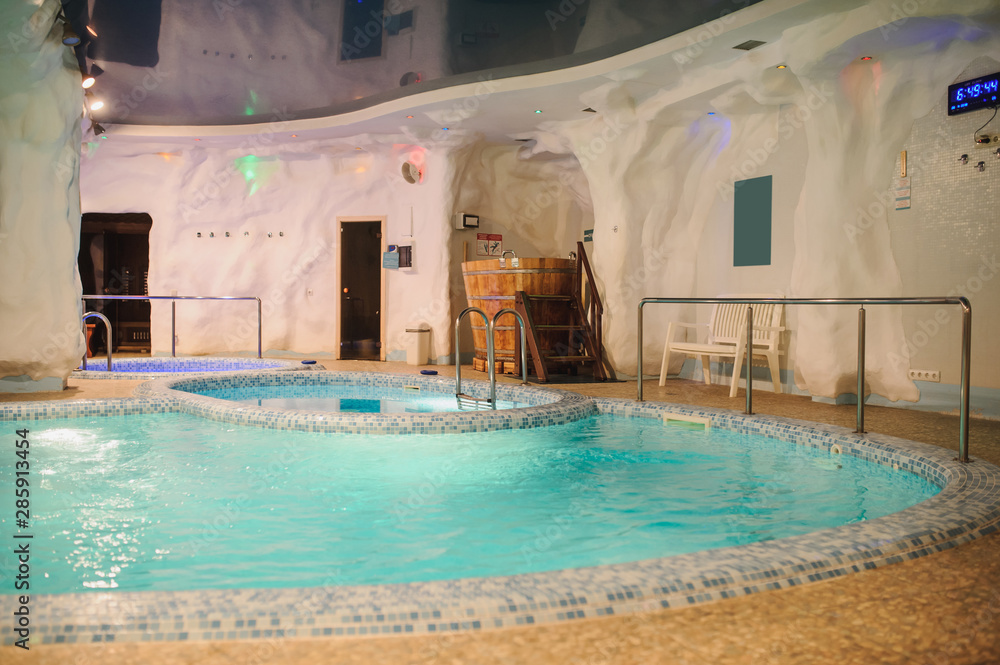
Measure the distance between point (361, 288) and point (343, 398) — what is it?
15.4ft

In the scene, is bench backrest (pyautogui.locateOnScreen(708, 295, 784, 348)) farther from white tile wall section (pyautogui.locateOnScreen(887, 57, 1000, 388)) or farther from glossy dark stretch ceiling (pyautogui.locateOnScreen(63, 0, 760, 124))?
glossy dark stretch ceiling (pyautogui.locateOnScreen(63, 0, 760, 124))

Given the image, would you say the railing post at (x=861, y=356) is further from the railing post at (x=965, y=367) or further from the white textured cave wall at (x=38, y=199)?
the white textured cave wall at (x=38, y=199)

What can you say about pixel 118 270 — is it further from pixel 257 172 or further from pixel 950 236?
pixel 950 236

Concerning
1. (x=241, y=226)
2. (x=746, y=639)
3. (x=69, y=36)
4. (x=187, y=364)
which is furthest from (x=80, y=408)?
(x=241, y=226)

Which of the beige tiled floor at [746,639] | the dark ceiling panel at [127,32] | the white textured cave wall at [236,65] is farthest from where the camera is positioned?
the dark ceiling panel at [127,32]

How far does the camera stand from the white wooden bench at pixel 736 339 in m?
6.95

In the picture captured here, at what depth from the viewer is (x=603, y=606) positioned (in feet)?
6.37

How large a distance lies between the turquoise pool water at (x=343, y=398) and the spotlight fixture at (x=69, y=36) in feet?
10.6

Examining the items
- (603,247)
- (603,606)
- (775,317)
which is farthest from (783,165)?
(603,606)

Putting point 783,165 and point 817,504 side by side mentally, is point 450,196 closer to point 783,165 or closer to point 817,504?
point 783,165

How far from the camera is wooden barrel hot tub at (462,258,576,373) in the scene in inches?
328

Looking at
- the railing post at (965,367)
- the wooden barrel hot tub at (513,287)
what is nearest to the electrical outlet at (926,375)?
the railing post at (965,367)

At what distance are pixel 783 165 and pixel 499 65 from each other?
3.06 meters

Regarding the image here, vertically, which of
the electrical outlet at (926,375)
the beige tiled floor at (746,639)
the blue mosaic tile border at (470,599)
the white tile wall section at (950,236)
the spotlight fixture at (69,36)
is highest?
the spotlight fixture at (69,36)
